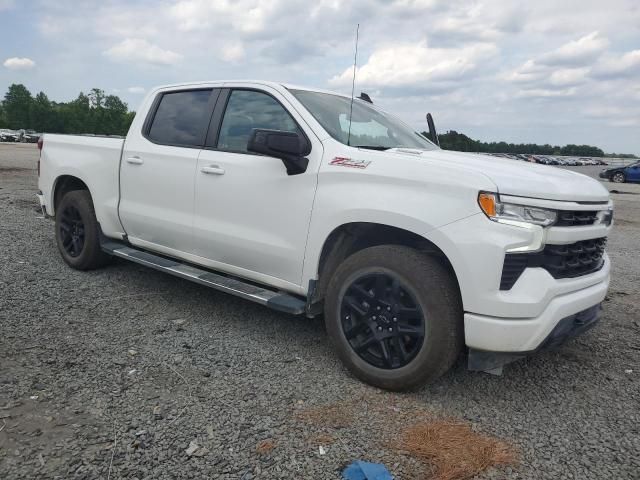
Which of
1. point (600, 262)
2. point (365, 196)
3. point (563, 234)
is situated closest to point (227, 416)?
point (365, 196)

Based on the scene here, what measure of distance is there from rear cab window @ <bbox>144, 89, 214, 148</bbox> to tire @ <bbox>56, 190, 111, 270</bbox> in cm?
110

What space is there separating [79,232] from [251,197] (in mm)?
2562

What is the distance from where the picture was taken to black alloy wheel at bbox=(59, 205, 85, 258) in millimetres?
5406

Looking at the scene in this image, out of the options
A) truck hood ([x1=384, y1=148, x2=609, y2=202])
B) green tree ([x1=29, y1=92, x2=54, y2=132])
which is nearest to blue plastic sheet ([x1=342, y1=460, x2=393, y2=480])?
truck hood ([x1=384, y1=148, x2=609, y2=202])

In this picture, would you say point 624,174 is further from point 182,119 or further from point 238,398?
point 238,398

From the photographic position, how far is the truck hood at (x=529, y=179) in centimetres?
281

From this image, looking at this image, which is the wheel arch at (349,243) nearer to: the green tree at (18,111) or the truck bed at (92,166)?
the truck bed at (92,166)

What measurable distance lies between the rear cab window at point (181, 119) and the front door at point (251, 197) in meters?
0.17

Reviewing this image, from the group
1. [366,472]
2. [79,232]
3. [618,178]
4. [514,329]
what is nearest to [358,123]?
[514,329]

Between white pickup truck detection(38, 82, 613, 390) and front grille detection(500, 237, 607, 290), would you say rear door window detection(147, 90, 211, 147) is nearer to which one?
white pickup truck detection(38, 82, 613, 390)

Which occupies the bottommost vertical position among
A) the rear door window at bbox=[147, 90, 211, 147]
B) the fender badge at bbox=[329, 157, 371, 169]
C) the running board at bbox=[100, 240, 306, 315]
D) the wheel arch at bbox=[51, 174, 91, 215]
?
the running board at bbox=[100, 240, 306, 315]

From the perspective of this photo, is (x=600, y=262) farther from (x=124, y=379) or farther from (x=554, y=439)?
(x=124, y=379)

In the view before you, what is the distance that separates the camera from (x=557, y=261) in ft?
9.49

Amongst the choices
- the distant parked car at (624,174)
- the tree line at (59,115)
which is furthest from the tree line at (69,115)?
the distant parked car at (624,174)
